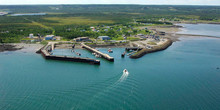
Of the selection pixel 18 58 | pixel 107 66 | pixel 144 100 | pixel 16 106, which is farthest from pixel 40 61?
pixel 144 100

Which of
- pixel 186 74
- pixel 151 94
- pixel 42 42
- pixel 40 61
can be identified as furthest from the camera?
pixel 42 42

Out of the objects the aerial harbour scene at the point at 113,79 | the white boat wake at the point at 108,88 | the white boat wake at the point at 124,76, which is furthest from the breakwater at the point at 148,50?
the white boat wake at the point at 108,88

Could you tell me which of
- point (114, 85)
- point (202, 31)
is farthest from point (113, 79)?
point (202, 31)

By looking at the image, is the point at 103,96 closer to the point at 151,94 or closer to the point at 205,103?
the point at 151,94

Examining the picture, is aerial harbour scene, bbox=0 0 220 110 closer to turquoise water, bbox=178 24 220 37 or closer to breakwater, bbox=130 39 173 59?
breakwater, bbox=130 39 173 59

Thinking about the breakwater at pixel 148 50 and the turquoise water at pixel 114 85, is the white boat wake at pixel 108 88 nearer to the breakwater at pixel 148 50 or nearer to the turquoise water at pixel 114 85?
the turquoise water at pixel 114 85

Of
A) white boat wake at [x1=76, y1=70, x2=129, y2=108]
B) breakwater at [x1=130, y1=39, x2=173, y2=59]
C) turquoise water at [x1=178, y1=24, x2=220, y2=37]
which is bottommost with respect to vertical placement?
white boat wake at [x1=76, y1=70, x2=129, y2=108]

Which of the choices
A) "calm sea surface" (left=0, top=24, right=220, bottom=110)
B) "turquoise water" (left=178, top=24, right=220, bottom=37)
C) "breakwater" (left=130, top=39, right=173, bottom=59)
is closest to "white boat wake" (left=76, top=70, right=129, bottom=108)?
"calm sea surface" (left=0, top=24, right=220, bottom=110)

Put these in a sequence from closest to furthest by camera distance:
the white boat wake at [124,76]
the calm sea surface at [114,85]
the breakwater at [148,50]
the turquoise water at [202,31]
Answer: the calm sea surface at [114,85]
the white boat wake at [124,76]
the breakwater at [148,50]
the turquoise water at [202,31]

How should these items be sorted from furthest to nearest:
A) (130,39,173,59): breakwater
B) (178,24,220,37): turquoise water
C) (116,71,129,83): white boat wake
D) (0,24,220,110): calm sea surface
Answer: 1. (178,24,220,37): turquoise water
2. (130,39,173,59): breakwater
3. (116,71,129,83): white boat wake
4. (0,24,220,110): calm sea surface
